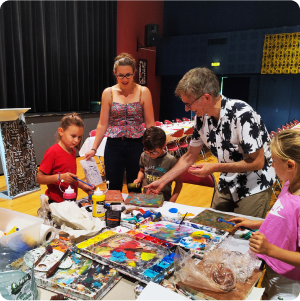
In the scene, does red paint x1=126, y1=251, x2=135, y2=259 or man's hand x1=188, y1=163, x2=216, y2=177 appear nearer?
red paint x1=126, y1=251, x2=135, y2=259

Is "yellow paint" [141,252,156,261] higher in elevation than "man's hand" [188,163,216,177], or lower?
lower

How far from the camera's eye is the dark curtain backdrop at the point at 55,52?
5246 mm

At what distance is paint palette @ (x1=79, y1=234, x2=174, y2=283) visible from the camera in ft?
3.32

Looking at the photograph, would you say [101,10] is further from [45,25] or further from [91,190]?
[91,190]

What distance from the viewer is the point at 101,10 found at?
7.00m

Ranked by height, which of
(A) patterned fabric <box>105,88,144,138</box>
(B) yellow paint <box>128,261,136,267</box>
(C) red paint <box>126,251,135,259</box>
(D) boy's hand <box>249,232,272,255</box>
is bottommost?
(C) red paint <box>126,251,135,259</box>

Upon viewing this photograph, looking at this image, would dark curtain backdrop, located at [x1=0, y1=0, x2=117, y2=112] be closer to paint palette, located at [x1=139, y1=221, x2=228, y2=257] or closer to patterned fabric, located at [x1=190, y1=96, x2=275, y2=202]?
patterned fabric, located at [x1=190, y1=96, x2=275, y2=202]

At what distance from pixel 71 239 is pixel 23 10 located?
18.0 ft

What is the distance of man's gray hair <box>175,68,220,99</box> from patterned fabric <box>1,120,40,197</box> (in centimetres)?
311

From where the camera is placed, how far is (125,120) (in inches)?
92.0

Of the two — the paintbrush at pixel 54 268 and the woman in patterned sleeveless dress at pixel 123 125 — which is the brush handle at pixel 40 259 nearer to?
the paintbrush at pixel 54 268

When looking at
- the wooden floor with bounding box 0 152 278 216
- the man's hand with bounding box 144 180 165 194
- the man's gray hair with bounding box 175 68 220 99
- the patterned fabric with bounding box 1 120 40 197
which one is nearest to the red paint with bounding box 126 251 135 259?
the man's hand with bounding box 144 180 165 194

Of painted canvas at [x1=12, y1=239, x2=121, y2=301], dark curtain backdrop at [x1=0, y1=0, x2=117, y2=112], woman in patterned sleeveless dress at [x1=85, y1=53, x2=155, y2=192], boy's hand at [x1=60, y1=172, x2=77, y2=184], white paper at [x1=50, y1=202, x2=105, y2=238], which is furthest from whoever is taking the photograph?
dark curtain backdrop at [x1=0, y1=0, x2=117, y2=112]

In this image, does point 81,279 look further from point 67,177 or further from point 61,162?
point 61,162
